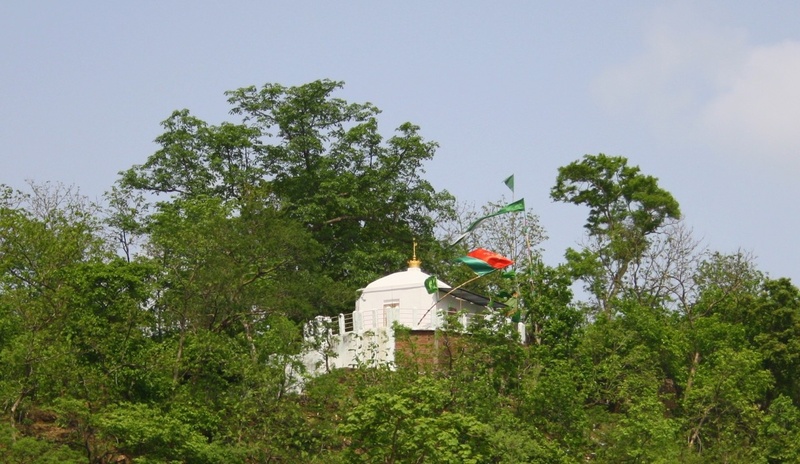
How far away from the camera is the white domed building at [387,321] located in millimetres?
42688

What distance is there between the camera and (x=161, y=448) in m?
36.8

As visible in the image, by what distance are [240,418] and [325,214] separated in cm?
1555

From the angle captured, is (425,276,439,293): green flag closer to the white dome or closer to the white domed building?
the white domed building

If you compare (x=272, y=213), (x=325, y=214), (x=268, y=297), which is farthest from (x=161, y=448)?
(x=325, y=214)

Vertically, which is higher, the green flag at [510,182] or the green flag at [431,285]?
the green flag at [510,182]

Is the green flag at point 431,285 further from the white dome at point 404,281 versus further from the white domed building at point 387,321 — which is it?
the white dome at point 404,281

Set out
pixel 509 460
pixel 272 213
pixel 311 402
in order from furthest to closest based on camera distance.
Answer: pixel 272 213 → pixel 311 402 → pixel 509 460

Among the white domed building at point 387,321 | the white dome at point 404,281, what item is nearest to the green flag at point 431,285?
the white domed building at point 387,321

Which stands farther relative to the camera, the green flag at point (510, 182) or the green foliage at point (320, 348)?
the green flag at point (510, 182)

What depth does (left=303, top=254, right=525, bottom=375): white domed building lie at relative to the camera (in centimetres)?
→ 4269

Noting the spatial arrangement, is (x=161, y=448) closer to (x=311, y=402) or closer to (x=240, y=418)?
(x=240, y=418)

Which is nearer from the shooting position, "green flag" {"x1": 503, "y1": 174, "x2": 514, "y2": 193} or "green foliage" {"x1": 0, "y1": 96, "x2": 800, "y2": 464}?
"green foliage" {"x1": 0, "y1": 96, "x2": 800, "y2": 464}

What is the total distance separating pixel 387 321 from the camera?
4338 centimetres

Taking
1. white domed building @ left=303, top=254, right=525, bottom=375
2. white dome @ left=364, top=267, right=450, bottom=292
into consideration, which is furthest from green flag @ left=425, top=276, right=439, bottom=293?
white dome @ left=364, top=267, right=450, bottom=292
